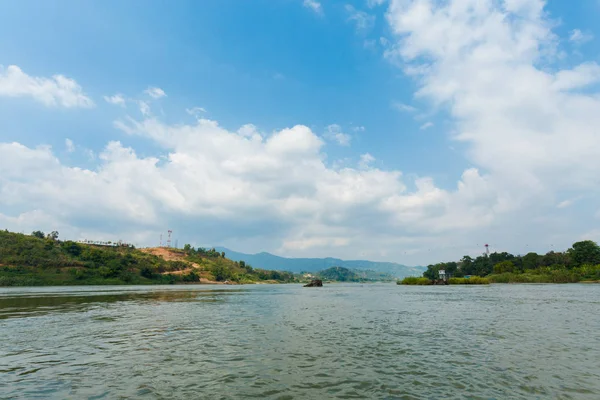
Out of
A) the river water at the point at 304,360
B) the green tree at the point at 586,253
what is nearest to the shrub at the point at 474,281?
the green tree at the point at 586,253

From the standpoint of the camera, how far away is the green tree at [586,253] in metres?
188

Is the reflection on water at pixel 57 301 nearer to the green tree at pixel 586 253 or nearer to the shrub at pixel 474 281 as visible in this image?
the shrub at pixel 474 281

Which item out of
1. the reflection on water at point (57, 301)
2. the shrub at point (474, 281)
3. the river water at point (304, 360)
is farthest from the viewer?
the shrub at point (474, 281)

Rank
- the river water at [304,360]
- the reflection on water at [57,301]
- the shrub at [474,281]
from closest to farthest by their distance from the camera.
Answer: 1. the river water at [304,360]
2. the reflection on water at [57,301]
3. the shrub at [474,281]

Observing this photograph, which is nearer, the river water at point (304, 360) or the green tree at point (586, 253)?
the river water at point (304, 360)

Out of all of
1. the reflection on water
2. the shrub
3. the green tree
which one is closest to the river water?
the reflection on water

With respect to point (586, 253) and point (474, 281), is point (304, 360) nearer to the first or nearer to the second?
point (474, 281)

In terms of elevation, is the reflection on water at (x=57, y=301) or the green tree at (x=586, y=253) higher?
the green tree at (x=586, y=253)

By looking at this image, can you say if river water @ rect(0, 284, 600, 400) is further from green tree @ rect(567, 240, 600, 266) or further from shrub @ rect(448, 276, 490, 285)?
green tree @ rect(567, 240, 600, 266)

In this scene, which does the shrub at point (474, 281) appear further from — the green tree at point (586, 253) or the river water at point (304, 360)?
the river water at point (304, 360)

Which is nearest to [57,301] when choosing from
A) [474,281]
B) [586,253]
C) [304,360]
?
[304,360]

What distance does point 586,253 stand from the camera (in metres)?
190

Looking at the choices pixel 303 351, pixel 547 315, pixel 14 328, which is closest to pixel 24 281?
pixel 14 328

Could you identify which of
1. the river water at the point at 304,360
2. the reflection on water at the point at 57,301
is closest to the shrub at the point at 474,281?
the reflection on water at the point at 57,301
